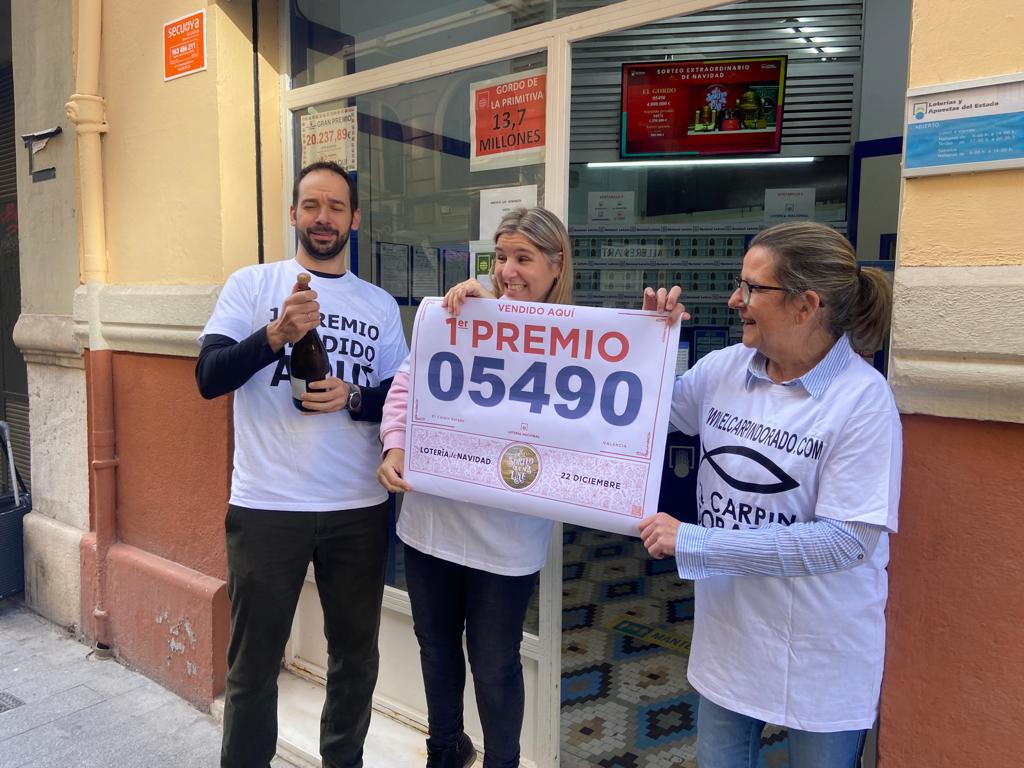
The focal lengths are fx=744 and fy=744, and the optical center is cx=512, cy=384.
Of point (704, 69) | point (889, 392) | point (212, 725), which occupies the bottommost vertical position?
point (212, 725)

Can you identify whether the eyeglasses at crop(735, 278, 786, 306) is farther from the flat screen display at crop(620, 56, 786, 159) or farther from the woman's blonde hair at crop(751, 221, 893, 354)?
the flat screen display at crop(620, 56, 786, 159)

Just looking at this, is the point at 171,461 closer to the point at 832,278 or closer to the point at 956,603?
the point at 832,278

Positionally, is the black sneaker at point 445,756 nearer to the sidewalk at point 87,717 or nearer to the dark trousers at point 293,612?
the dark trousers at point 293,612

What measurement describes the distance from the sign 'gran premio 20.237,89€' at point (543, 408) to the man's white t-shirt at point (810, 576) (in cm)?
23

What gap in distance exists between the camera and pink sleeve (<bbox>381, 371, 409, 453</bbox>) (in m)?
2.27

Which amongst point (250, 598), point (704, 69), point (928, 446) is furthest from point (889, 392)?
point (704, 69)

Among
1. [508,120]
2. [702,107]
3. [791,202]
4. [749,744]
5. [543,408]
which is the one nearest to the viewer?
[749,744]

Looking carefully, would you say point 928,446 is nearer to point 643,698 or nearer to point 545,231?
point 545,231

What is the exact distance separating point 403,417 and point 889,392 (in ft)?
4.40

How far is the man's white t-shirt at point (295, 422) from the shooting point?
2.37m

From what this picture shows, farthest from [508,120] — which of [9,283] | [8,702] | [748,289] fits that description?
[9,283]

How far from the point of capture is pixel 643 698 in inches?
134

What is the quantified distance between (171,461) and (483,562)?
2.12 meters

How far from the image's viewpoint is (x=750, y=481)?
1.62m
